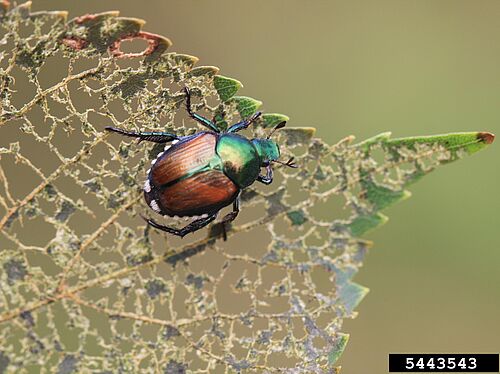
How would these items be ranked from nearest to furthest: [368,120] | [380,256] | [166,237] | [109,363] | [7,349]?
[7,349] < [109,363] < [166,237] < [380,256] < [368,120]

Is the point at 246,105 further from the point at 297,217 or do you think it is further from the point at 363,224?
the point at 363,224

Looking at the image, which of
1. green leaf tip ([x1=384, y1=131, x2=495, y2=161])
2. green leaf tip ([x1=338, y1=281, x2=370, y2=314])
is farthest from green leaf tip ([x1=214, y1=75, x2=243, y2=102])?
green leaf tip ([x1=338, y1=281, x2=370, y2=314])

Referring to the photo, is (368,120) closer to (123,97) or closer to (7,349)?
(123,97)

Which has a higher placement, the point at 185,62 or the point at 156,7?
the point at 156,7

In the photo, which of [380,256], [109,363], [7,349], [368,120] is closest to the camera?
[7,349]

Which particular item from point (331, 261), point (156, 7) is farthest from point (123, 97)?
point (156, 7)

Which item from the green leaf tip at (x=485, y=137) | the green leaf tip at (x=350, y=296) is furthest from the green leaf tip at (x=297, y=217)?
the green leaf tip at (x=485, y=137)

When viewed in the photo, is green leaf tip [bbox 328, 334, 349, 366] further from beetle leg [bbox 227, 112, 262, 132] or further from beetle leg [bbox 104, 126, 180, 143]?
beetle leg [bbox 104, 126, 180, 143]
